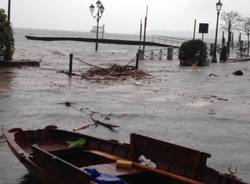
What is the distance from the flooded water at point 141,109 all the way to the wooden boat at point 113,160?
0.79m

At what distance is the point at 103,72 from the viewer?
2783 cm

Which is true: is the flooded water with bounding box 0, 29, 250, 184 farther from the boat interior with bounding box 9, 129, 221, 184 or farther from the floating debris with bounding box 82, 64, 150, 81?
the floating debris with bounding box 82, 64, 150, 81

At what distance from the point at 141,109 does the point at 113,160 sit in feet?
28.2

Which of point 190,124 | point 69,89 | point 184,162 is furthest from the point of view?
point 69,89

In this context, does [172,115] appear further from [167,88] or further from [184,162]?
[184,162]

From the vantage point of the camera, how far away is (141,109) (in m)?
17.0

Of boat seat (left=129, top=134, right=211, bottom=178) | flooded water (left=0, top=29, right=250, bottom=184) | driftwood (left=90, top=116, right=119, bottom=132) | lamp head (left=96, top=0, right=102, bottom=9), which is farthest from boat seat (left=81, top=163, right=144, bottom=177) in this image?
lamp head (left=96, top=0, right=102, bottom=9)

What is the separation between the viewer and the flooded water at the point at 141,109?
1220 cm

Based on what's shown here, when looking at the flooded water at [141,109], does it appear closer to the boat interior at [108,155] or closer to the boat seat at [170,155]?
the boat interior at [108,155]

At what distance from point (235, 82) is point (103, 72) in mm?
6967

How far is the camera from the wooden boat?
23.9 feet

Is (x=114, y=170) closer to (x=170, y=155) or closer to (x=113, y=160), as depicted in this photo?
(x=113, y=160)

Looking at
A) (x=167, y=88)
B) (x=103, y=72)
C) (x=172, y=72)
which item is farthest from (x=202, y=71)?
(x=167, y=88)

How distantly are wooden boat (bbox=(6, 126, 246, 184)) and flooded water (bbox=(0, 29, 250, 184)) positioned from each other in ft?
2.58
